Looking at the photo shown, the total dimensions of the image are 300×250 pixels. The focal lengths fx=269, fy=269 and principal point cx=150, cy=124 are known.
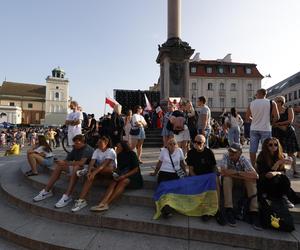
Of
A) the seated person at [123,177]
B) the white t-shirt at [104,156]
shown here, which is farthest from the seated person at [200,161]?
the white t-shirt at [104,156]

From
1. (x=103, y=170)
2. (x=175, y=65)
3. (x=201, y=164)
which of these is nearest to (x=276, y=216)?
(x=201, y=164)

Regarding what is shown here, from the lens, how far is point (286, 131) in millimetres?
6344

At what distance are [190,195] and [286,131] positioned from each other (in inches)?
127

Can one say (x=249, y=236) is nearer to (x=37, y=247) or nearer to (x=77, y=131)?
(x=37, y=247)

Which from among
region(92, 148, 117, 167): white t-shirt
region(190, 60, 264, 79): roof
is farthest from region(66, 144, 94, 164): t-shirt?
region(190, 60, 264, 79): roof

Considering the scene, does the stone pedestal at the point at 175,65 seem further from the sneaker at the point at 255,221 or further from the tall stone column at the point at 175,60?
the sneaker at the point at 255,221

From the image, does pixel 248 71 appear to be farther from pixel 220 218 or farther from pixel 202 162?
pixel 220 218

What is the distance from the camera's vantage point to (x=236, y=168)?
477 centimetres

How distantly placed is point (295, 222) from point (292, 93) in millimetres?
68516

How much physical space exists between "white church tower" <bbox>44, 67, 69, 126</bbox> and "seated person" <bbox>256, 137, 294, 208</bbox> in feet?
278

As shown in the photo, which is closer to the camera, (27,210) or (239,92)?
(27,210)

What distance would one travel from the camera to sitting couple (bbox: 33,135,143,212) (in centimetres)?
498

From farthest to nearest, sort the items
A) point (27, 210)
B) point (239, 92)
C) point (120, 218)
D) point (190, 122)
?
point (239, 92), point (190, 122), point (27, 210), point (120, 218)

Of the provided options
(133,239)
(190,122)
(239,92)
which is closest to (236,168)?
(133,239)
